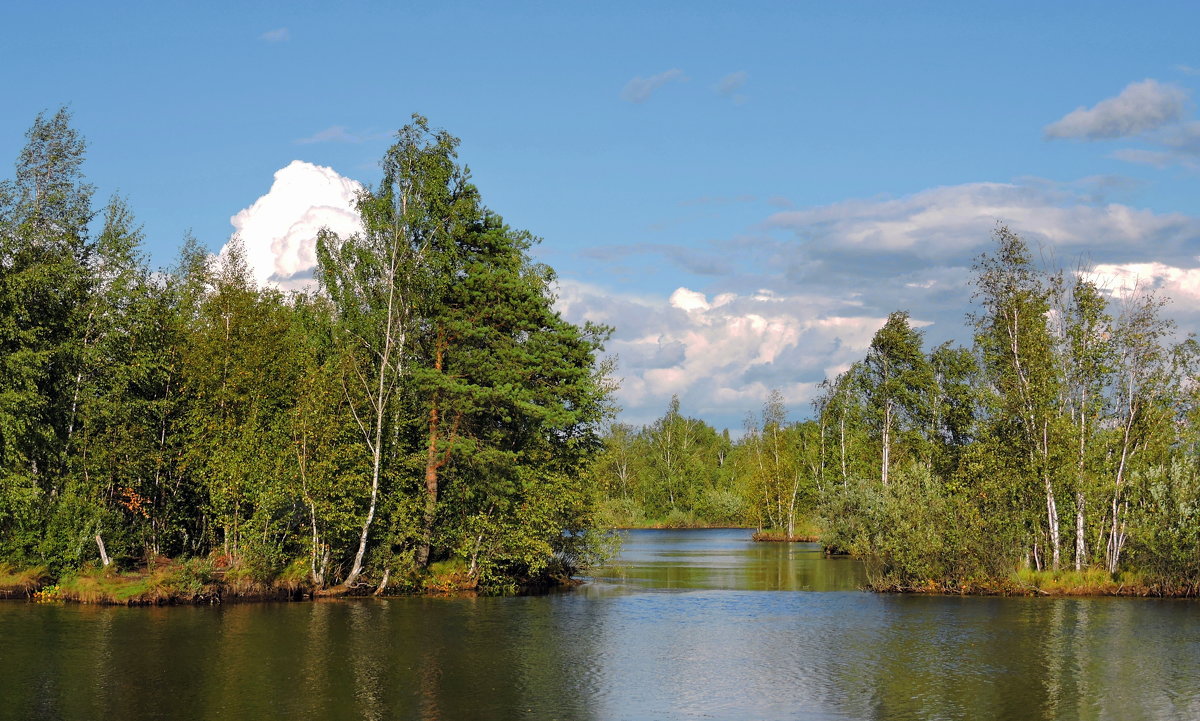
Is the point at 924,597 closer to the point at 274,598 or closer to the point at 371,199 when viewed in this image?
the point at 274,598

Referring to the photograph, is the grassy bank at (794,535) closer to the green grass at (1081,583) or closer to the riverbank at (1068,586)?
the riverbank at (1068,586)

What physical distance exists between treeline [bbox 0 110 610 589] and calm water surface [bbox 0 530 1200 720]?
14.0 feet

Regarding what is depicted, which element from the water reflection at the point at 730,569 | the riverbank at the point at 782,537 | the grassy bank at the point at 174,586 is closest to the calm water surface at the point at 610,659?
the grassy bank at the point at 174,586

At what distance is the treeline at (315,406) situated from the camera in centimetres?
4550

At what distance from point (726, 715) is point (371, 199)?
118 feet

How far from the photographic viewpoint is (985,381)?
53.9m

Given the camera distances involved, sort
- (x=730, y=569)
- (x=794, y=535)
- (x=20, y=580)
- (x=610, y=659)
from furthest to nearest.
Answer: (x=794, y=535)
(x=730, y=569)
(x=20, y=580)
(x=610, y=659)

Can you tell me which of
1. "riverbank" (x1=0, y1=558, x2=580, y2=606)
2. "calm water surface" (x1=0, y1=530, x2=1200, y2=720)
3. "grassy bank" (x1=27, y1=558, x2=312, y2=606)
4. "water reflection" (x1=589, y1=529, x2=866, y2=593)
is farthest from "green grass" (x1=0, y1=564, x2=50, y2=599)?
"water reflection" (x1=589, y1=529, x2=866, y2=593)

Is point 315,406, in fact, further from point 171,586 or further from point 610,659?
point 610,659

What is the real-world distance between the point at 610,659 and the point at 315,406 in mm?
21458

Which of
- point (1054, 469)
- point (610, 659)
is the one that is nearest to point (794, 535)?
point (1054, 469)

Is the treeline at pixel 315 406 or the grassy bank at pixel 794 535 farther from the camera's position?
the grassy bank at pixel 794 535

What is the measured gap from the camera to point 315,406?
4619cm

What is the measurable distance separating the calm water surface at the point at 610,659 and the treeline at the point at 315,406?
14.0ft
